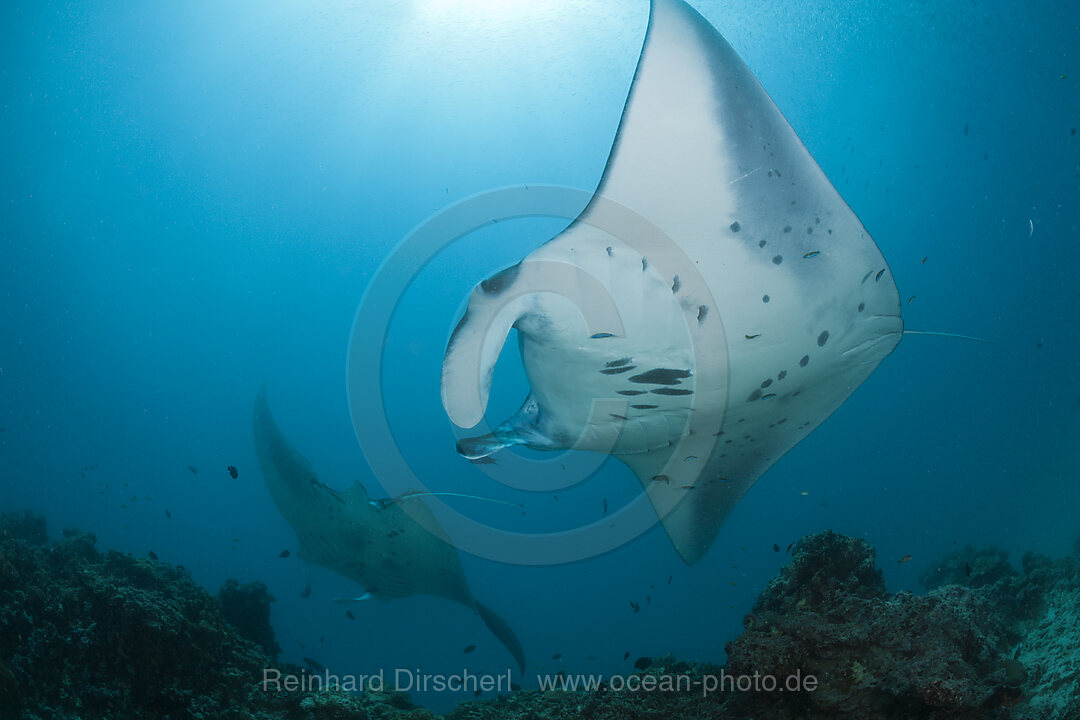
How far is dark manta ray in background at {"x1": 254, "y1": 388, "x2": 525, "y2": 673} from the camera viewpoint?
5961 millimetres

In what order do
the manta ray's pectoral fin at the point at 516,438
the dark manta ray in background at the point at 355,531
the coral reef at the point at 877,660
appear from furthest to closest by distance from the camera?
the dark manta ray in background at the point at 355,531 < the manta ray's pectoral fin at the point at 516,438 < the coral reef at the point at 877,660

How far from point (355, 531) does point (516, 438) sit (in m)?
4.49

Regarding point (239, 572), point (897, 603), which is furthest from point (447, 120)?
point (239, 572)

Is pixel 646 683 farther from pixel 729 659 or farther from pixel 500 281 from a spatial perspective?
pixel 500 281

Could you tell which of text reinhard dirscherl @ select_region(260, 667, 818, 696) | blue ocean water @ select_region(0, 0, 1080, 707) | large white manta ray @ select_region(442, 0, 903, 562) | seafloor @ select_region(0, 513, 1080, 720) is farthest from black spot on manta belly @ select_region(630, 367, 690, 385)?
blue ocean water @ select_region(0, 0, 1080, 707)

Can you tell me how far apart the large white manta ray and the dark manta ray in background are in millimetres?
3995

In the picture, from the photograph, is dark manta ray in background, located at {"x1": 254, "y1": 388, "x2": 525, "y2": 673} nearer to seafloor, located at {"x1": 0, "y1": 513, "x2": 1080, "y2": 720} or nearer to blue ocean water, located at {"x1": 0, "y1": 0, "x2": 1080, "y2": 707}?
seafloor, located at {"x1": 0, "y1": 513, "x2": 1080, "y2": 720}

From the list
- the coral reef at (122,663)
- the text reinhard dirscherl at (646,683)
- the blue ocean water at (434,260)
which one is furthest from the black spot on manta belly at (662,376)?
the blue ocean water at (434,260)

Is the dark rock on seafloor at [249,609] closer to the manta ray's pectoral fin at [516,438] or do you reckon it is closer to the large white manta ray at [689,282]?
the manta ray's pectoral fin at [516,438]

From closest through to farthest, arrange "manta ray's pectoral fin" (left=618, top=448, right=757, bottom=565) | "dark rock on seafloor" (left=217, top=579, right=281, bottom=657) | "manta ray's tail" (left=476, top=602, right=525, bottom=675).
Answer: "manta ray's pectoral fin" (left=618, top=448, right=757, bottom=565)
"dark rock on seafloor" (left=217, top=579, right=281, bottom=657)
"manta ray's tail" (left=476, top=602, right=525, bottom=675)

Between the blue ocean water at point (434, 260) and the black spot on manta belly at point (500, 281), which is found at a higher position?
the blue ocean water at point (434, 260)

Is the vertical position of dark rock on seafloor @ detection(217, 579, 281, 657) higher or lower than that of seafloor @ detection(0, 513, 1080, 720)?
higher

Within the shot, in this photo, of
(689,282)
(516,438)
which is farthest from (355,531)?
(689,282)

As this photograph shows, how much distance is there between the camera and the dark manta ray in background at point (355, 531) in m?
5.96
